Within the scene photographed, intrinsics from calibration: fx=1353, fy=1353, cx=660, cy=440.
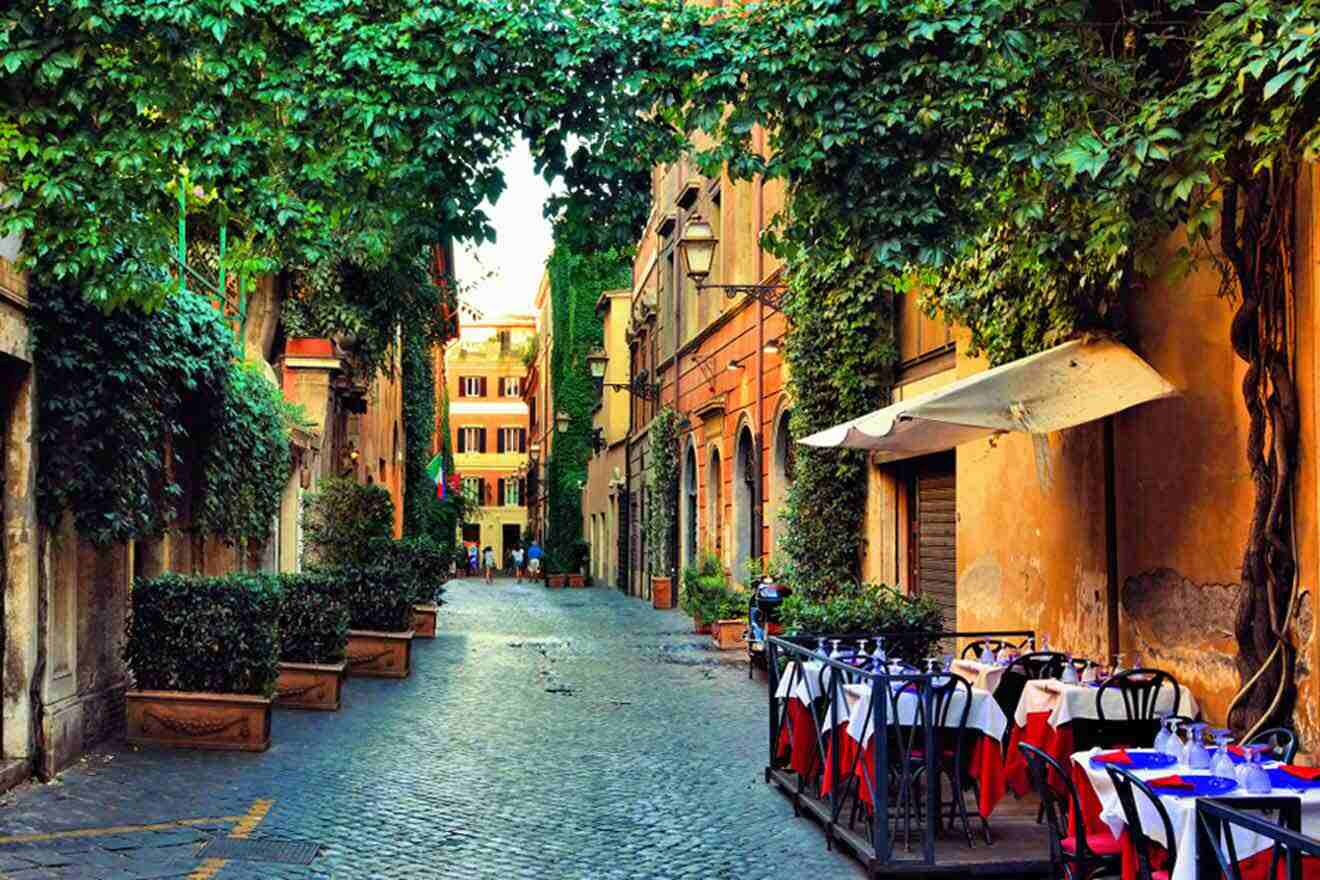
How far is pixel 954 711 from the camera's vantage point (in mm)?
7629

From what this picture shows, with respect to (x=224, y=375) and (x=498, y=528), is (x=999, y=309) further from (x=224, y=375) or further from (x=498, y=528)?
(x=498, y=528)

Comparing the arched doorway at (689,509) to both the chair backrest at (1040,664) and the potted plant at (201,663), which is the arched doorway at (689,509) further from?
the chair backrest at (1040,664)

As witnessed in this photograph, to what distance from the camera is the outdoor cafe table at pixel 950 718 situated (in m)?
7.32

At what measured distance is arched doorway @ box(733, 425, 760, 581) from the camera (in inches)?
886

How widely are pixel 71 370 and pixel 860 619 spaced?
6226mm

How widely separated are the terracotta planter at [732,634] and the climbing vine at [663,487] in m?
10.0

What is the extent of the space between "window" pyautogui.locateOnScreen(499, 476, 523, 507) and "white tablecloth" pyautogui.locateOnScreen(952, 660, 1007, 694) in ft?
235

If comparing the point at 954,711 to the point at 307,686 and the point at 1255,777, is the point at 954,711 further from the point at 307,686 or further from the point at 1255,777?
the point at 307,686

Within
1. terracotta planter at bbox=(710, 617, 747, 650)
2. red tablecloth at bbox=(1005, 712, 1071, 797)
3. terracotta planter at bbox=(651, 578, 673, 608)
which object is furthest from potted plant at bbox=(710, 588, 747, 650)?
red tablecloth at bbox=(1005, 712, 1071, 797)

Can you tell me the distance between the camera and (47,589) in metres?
9.23

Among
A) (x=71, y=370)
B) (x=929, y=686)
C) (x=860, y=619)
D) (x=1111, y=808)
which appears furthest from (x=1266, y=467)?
(x=71, y=370)

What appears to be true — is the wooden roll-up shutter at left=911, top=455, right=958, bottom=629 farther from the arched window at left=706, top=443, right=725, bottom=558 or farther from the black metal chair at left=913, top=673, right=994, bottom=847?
the arched window at left=706, top=443, right=725, bottom=558

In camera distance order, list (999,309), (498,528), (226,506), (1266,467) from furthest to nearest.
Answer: (498,528), (226,506), (999,309), (1266,467)

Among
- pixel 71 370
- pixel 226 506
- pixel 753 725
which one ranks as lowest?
pixel 753 725
